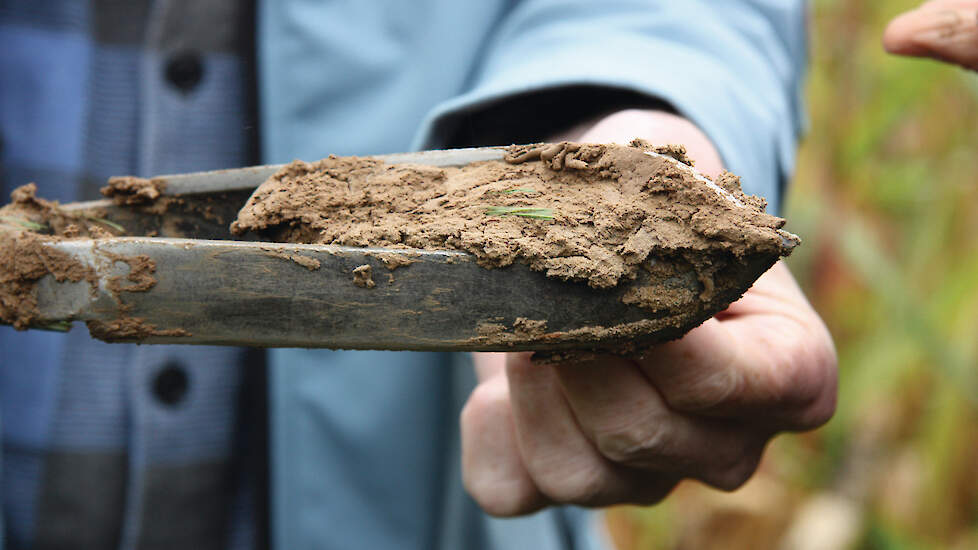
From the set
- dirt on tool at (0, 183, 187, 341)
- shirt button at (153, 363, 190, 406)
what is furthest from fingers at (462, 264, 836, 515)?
shirt button at (153, 363, 190, 406)

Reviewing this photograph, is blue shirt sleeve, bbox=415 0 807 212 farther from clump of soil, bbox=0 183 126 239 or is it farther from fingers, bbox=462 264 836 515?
clump of soil, bbox=0 183 126 239

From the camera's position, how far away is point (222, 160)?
1.51 metres

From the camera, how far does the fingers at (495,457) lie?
1.12 metres

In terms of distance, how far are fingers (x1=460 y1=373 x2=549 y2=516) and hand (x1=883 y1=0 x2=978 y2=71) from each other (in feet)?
2.30

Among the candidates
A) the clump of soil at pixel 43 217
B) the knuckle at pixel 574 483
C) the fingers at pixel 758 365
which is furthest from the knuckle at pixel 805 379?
the clump of soil at pixel 43 217

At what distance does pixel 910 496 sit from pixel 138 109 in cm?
237

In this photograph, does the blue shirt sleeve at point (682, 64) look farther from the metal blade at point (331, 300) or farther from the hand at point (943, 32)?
the metal blade at point (331, 300)

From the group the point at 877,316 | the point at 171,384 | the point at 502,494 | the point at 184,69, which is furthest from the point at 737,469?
the point at 877,316

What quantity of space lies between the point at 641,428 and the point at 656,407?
0.10ft

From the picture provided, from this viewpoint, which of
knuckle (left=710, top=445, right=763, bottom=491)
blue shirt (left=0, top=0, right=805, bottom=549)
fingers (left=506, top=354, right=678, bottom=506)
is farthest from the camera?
blue shirt (left=0, top=0, right=805, bottom=549)

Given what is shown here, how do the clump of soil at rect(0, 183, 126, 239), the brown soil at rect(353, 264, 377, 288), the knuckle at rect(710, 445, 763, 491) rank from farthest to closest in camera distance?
the knuckle at rect(710, 445, 763, 491)
the clump of soil at rect(0, 183, 126, 239)
the brown soil at rect(353, 264, 377, 288)

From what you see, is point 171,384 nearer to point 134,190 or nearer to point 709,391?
point 134,190

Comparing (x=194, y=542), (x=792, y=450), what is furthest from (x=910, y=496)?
(x=194, y=542)

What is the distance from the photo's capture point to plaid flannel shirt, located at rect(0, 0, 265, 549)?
1.43m
